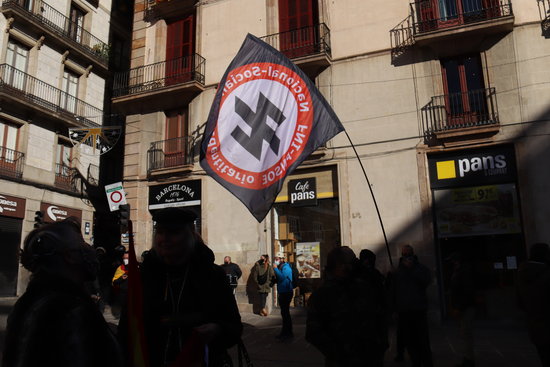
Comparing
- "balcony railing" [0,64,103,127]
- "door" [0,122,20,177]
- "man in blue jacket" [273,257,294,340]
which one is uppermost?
"balcony railing" [0,64,103,127]

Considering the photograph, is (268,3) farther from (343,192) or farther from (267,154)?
(267,154)

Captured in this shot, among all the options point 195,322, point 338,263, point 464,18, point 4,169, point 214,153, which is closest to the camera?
point 195,322

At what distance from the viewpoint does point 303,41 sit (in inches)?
563

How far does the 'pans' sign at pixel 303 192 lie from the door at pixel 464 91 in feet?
14.0

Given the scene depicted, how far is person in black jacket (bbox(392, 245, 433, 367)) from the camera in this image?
5.98m

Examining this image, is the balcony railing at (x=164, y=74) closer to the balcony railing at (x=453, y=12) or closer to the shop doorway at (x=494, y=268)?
the balcony railing at (x=453, y=12)

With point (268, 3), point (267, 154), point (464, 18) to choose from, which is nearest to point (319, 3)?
point (268, 3)

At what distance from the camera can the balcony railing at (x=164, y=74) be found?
1570cm

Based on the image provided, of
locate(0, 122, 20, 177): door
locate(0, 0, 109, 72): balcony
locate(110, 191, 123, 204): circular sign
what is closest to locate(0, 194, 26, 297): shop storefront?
locate(0, 122, 20, 177): door

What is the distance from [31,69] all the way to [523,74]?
62.5 ft

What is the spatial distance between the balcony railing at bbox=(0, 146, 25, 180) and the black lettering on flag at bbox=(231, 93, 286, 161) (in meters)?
15.3

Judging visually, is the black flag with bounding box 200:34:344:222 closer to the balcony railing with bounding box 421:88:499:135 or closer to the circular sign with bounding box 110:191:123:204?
the balcony railing with bounding box 421:88:499:135

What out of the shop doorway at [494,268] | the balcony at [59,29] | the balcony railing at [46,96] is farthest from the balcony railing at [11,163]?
the shop doorway at [494,268]

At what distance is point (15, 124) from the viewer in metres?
18.7
